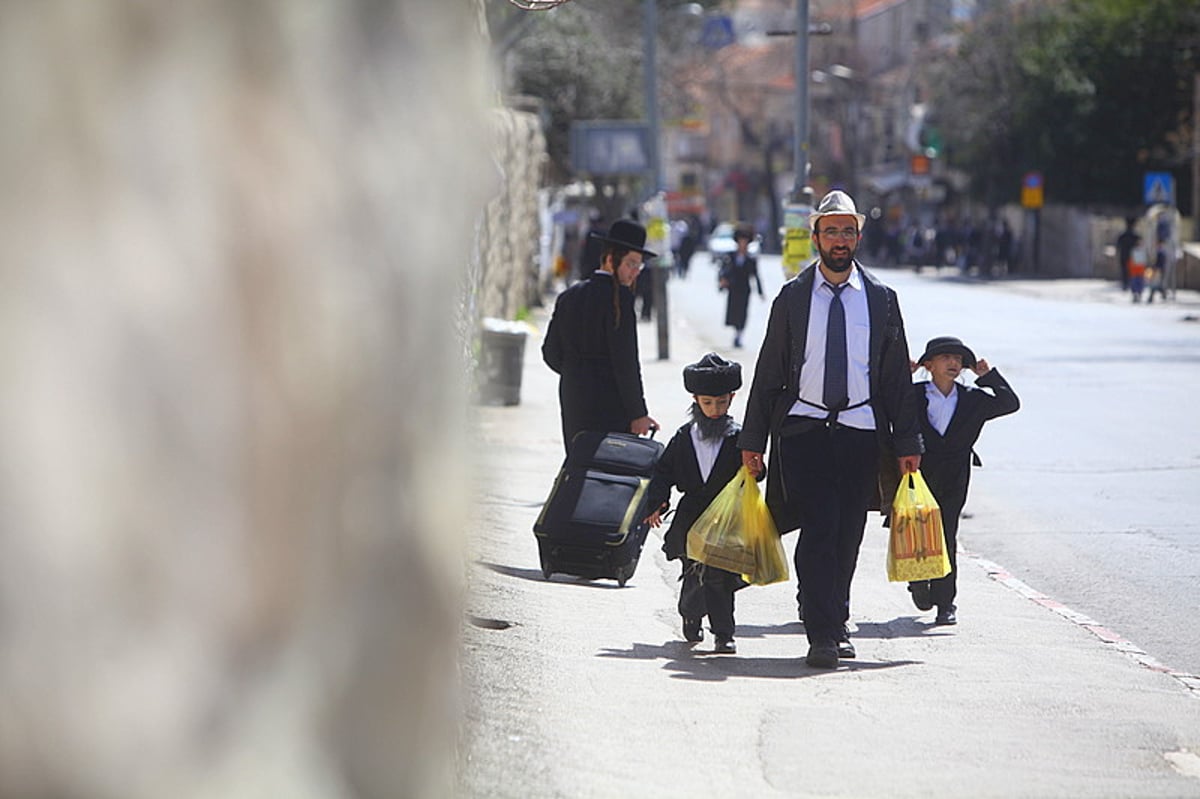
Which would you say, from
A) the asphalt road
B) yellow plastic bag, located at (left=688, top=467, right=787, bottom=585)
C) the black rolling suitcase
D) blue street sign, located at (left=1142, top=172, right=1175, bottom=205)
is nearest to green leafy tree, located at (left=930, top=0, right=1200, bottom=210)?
blue street sign, located at (left=1142, top=172, right=1175, bottom=205)

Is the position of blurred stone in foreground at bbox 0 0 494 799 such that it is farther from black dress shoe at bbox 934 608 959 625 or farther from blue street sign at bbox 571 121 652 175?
blue street sign at bbox 571 121 652 175

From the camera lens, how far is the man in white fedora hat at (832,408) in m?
7.51

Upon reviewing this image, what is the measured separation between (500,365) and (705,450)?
10.9 meters

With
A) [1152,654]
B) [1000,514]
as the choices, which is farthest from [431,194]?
[1000,514]

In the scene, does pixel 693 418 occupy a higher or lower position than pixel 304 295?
lower

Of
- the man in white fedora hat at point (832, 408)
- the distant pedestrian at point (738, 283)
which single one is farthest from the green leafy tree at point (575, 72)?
the man in white fedora hat at point (832, 408)

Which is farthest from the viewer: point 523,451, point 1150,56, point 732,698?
point 1150,56

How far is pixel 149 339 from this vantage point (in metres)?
2.93

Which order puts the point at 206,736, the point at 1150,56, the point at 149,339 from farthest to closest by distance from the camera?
the point at 1150,56, the point at 206,736, the point at 149,339

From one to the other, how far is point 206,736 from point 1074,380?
18.8 m

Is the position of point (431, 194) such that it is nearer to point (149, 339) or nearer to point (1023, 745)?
point (149, 339)

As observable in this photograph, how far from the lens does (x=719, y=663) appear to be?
24.9ft

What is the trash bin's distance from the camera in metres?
18.5

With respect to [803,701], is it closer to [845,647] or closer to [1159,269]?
[845,647]
